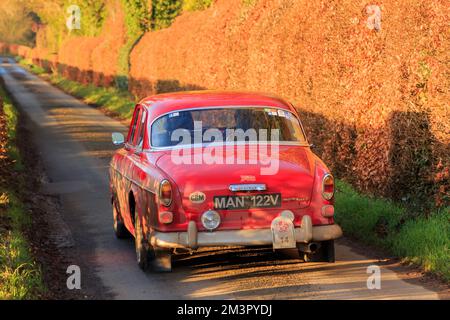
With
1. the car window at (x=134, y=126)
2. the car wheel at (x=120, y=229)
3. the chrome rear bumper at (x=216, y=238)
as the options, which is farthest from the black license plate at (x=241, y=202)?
the car wheel at (x=120, y=229)

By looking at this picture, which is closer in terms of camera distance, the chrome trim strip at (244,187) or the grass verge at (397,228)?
the chrome trim strip at (244,187)

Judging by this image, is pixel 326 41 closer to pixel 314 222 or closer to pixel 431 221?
pixel 431 221

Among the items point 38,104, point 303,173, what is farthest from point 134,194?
point 38,104

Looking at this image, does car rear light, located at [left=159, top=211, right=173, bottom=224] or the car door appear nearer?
car rear light, located at [left=159, top=211, right=173, bottom=224]

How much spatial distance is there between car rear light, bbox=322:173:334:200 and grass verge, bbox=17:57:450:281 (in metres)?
1.30

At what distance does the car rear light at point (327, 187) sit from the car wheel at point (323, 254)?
0.68 metres

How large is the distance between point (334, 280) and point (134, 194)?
95.9 inches

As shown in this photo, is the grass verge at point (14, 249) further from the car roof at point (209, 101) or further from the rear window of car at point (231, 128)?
the car roof at point (209, 101)

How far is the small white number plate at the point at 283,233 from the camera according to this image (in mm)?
8617

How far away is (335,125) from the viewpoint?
45.5 ft

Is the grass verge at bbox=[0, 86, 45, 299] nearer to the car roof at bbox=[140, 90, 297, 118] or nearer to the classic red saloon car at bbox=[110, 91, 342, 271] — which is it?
the classic red saloon car at bbox=[110, 91, 342, 271]

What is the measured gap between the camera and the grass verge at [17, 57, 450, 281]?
9375mm

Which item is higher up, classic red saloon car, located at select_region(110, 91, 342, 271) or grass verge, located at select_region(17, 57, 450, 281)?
classic red saloon car, located at select_region(110, 91, 342, 271)

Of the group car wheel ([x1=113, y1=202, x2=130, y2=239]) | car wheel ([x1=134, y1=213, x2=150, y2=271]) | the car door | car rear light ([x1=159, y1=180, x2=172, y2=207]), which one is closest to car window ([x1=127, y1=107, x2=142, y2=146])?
the car door
